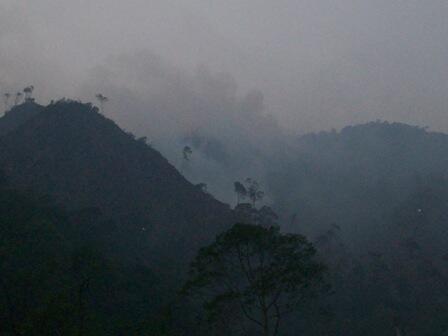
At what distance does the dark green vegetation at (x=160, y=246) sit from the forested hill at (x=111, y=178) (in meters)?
0.33

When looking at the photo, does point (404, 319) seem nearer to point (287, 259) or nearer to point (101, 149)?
point (287, 259)

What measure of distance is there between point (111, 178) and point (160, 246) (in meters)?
21.1

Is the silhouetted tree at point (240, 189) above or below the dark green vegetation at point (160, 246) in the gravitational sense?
above

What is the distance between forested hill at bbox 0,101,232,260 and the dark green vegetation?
1.09 feet

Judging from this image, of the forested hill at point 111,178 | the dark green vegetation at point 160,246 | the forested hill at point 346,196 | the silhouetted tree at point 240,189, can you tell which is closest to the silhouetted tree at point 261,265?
the dark green vegetation at point 160,246

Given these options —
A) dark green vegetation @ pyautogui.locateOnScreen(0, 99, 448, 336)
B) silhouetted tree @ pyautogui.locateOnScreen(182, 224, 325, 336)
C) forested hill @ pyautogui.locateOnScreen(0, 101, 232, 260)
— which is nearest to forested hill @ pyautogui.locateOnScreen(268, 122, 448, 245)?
dark green vegetation @ pyautogui.locateOnScreen(0, 99, 448, 336)

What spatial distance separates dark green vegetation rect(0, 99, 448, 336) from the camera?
141 feet

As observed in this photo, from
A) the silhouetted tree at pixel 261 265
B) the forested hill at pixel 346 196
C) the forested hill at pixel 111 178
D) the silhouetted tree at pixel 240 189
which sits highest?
the forested hill at pixel 346 196

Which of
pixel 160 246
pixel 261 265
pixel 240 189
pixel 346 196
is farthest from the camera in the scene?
pixel 346 196

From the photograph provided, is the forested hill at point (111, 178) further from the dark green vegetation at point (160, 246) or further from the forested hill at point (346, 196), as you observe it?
the forested hill at point (346, 196)

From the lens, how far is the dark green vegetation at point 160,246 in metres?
43.1

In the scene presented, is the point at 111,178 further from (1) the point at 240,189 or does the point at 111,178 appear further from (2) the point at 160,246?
(1) the point at 240,189

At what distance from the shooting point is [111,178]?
109m

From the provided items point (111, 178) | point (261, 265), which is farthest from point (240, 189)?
point (261, 265)
